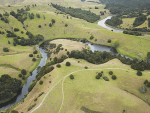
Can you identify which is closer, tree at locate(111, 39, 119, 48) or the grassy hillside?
the grassy hillside

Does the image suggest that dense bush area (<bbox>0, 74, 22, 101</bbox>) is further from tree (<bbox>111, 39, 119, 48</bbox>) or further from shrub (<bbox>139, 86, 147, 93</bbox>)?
tree (<bbox>111, 39, 119, 48</bbox>)

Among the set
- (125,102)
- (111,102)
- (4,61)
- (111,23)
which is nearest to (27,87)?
(4,61)

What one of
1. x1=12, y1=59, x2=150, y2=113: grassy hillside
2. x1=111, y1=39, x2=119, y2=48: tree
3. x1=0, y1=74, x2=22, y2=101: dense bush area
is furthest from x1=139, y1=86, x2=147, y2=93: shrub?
x1=0, y1=74, x2=22, y2=101: dense bush area

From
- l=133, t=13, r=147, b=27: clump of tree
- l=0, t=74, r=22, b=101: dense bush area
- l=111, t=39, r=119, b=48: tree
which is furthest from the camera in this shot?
l=133, t=13, r=147, b=27: clump of tree

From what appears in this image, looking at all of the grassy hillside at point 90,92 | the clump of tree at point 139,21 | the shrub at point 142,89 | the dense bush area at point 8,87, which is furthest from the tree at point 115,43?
the dense bush area at point 8,87

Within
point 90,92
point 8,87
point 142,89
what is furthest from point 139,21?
point 8,87

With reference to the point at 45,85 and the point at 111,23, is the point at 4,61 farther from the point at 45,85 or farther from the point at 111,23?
the point at 111,23
